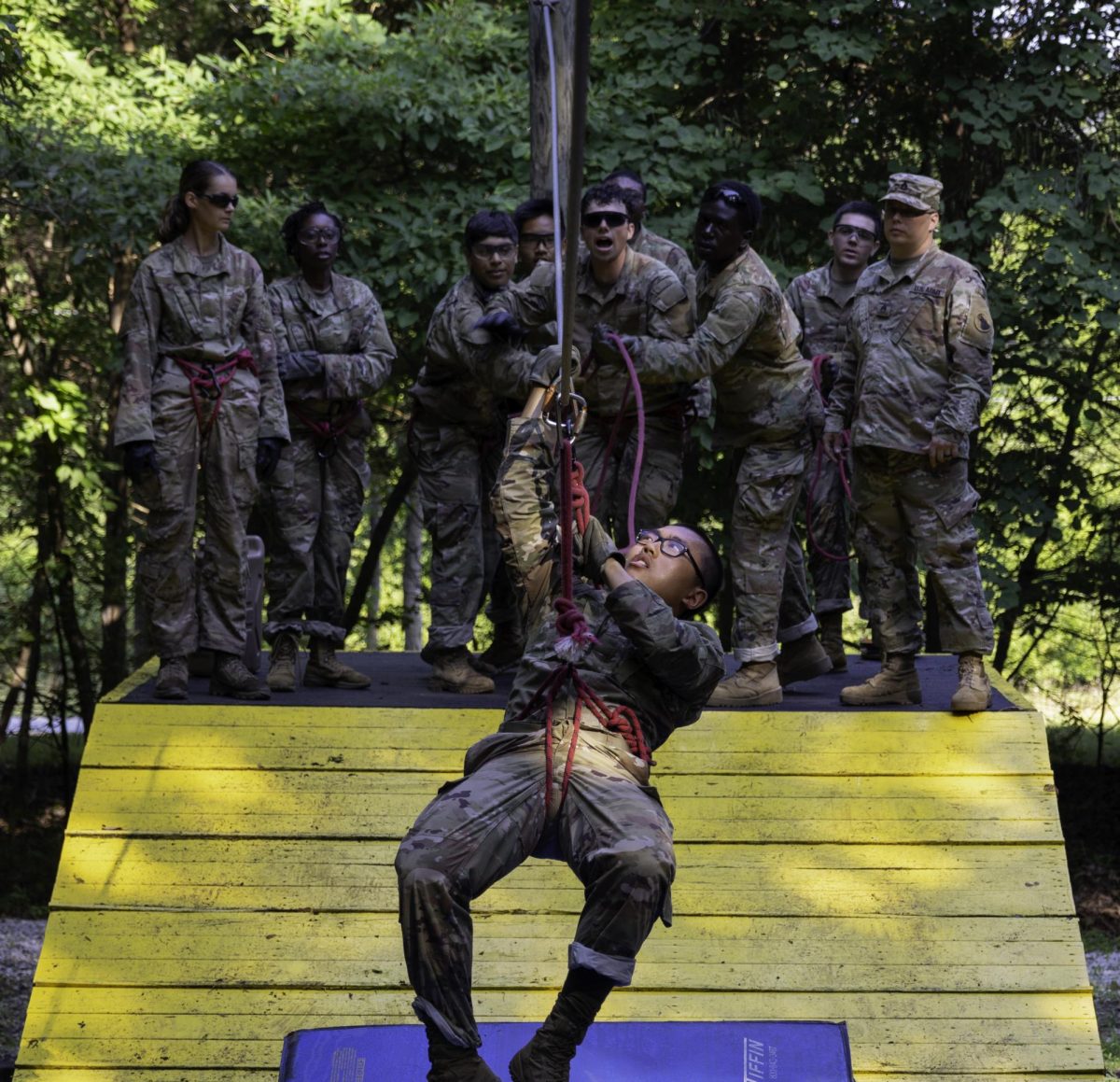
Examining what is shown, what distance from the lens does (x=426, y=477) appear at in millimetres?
6488

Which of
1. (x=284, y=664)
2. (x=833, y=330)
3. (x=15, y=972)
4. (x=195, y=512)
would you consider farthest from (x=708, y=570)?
(x=15, y=972)

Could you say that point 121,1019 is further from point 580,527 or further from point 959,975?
point 959,975

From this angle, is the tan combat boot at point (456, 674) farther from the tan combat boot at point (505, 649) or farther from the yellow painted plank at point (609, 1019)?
the yellow painted plank at point (609, 1019)

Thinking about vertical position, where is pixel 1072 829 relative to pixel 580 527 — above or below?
below

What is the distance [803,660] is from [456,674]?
1387mm

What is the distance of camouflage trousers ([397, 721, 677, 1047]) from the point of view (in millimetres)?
3643

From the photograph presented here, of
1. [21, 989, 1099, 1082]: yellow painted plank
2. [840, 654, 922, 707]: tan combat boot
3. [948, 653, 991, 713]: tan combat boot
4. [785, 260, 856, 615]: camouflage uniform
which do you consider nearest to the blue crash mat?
[21, 989, 1099, 1082]: yellow painted plank

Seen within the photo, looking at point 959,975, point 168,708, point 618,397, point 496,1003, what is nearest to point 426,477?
point 618,397

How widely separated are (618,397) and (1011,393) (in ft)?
16.3

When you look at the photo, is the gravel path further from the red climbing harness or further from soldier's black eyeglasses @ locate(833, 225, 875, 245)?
soldier's black eyeglasses @ locate(833, 225, 875, 245)

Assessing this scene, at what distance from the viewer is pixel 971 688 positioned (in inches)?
224

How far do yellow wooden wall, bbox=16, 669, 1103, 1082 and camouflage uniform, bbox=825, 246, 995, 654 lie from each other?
1.66ft

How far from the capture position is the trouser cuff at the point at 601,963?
367 centimetres

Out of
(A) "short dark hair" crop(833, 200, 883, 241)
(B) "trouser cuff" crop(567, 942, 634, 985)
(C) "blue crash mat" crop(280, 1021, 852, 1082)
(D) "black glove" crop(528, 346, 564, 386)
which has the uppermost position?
(A) "short dark hair" crop(833, 200, 883, 241)
